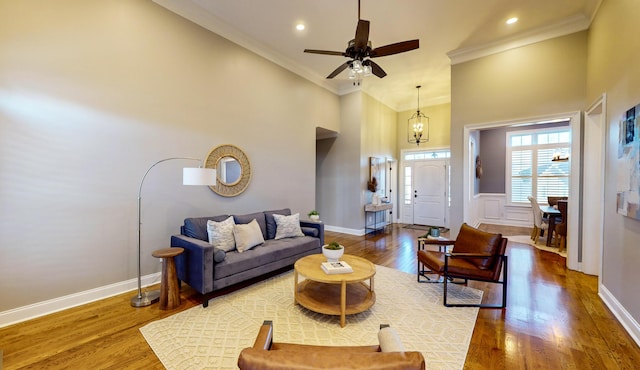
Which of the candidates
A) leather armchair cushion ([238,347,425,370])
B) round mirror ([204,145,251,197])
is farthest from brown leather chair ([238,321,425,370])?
round mirror ([204,145,251,197])

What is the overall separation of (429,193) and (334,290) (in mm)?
5871

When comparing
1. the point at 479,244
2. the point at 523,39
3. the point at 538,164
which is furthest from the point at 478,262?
the point at 538,164

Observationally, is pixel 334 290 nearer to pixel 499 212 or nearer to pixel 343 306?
pixel 343 306

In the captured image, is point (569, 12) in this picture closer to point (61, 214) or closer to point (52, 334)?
point (61, 214)

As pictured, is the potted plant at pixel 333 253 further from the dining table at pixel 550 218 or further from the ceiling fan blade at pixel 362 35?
the dining table at pixel 550 218

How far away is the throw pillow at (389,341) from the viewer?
108cm

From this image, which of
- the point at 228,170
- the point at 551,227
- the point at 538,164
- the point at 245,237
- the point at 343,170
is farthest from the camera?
the point at 538,164

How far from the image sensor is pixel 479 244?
9.92 ft

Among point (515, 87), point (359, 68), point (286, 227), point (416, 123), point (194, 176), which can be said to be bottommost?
point (286, 227)

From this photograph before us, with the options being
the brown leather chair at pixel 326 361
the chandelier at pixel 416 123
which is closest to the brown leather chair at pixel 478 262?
the brown leather chair at pixel 326 361

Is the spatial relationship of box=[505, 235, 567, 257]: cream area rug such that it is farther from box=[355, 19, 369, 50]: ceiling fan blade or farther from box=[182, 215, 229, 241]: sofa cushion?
box=[182, 215, 229, 241]: sofa cushion

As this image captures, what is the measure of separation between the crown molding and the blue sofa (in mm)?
4440

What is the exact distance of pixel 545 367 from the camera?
6.37 ft

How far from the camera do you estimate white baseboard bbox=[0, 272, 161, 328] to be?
2.48 m
